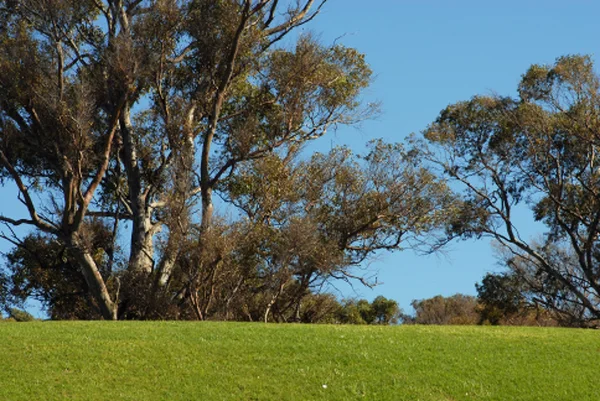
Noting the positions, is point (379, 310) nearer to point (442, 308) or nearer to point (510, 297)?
point (510, 297)

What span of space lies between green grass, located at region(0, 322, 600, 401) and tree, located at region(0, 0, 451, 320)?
26.0 ft

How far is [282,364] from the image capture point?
16641 mm

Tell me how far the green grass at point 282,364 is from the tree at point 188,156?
7916 millimetres

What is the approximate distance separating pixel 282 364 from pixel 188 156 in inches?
→ 560

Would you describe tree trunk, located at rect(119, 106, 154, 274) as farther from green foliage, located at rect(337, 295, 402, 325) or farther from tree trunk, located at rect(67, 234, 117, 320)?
green foliage, located at rect(337, 295, 402, 325)

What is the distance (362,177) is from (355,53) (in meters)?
4.99

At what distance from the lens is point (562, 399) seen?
52.8ft

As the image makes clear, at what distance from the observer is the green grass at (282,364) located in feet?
50.4

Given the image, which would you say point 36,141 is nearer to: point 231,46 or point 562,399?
point 231,46

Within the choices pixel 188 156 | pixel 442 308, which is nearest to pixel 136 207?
pixel 188 156

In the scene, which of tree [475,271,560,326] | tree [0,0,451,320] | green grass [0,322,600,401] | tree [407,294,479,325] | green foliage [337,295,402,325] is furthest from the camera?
tree [407,294,479,325]

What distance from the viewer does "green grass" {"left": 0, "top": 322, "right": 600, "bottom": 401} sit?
15367 mm

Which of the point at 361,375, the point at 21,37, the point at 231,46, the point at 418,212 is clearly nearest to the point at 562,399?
the point at 361,375

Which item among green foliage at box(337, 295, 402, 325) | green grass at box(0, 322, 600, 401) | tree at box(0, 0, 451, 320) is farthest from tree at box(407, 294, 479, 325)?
green grass at box(0, 322, 600, 401)
